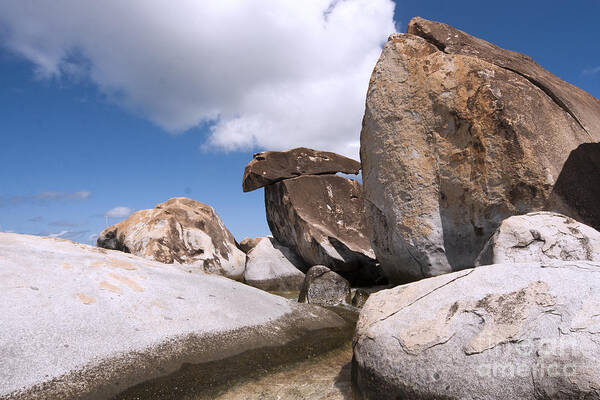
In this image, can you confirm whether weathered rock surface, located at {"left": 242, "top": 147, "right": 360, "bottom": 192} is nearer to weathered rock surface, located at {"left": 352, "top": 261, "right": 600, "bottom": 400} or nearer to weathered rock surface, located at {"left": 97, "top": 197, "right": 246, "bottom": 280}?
weathered rock surface, located at {"left": 97, "top": 197, "right": 246, "bottom": 280}

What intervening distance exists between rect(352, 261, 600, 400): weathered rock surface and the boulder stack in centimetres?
684

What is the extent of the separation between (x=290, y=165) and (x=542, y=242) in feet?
27.9

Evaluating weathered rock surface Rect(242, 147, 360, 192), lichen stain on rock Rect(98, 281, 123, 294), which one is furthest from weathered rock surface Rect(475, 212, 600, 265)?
weathered rock surface Rect(242, 147, 360, 192)

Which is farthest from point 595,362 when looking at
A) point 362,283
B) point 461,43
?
point 362,283

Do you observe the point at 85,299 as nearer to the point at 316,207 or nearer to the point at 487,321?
the point at 487,321

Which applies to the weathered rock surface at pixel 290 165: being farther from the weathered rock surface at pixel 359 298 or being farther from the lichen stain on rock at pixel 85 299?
the lichen stain on rock at pixel 85 299

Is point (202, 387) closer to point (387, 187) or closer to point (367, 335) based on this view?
point (367, 335)

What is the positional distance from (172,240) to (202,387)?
8727 millimetres

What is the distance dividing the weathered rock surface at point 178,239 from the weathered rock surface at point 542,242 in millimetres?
8806

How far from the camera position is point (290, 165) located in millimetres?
Answer: 12062

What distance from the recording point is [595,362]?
2109 millimetres

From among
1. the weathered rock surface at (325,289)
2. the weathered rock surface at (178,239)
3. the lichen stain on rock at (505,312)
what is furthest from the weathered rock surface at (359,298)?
the weathered rock surface at (178,239)

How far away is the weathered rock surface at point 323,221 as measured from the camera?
32.9 feet

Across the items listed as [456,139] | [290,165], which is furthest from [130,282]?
[290,165]
